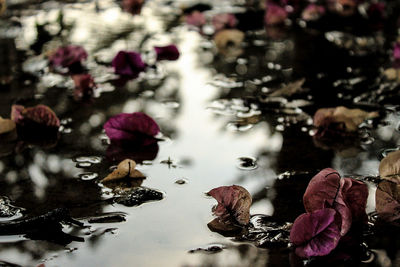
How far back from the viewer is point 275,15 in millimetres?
3156

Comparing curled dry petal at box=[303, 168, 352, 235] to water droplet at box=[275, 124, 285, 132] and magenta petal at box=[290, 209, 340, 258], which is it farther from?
water droplet at box=[275, 124, 285, 132]

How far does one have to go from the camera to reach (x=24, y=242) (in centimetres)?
114

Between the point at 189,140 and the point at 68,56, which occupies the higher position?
the point at 68,56

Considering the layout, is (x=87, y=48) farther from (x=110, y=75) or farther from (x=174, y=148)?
(x=174, y=148)

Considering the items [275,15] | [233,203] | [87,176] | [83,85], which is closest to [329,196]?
[233,203]

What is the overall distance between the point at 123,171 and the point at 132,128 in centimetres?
26

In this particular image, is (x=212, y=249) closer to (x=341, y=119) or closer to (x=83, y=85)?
(x=341, y=119)

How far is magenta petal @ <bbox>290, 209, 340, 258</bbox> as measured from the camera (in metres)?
1.07

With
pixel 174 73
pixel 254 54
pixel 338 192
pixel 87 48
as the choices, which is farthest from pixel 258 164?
pixel 87 48

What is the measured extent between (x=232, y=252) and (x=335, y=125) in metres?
0.74

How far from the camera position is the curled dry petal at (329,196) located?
1.12 metres

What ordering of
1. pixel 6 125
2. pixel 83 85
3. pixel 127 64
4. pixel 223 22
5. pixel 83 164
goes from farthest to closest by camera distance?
pixel 223 22 → pixel 127 64 → pixel 83 85 → pixel 6 125 → pixel 83 164

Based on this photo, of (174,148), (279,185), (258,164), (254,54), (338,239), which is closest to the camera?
(338,239)

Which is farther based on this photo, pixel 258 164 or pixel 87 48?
pixel 87 48
